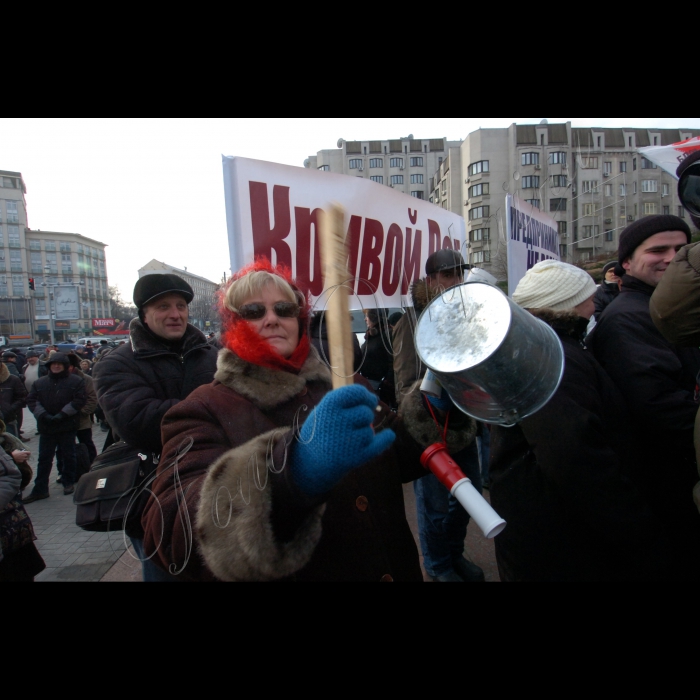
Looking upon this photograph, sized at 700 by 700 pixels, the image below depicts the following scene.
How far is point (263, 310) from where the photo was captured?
4.76 feet

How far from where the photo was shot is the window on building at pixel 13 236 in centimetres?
1350

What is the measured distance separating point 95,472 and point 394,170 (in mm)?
40423

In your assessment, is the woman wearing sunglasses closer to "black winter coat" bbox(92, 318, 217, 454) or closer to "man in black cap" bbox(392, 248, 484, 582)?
"black winter coat" bbox(92, 318, 217, 454)

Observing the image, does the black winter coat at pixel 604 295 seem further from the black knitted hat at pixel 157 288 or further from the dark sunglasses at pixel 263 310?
the black knitted hat at pixel 157 288

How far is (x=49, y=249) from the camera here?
15.6m

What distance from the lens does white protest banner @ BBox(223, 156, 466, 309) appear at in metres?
2.04

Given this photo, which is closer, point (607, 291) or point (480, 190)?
point (607, 291)

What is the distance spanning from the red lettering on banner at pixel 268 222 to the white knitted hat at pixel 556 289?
115 centimetres

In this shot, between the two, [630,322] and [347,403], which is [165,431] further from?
[630,322]

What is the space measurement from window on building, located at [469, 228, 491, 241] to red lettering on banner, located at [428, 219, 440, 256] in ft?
2.58

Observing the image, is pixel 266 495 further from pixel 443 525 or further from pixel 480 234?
pixel 480 234

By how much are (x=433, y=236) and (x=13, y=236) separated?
16.6 meters

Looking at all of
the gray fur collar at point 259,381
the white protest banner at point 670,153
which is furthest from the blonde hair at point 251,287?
the white protest banner at point 670,153

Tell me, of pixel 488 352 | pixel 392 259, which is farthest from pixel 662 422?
pixel 392 259
